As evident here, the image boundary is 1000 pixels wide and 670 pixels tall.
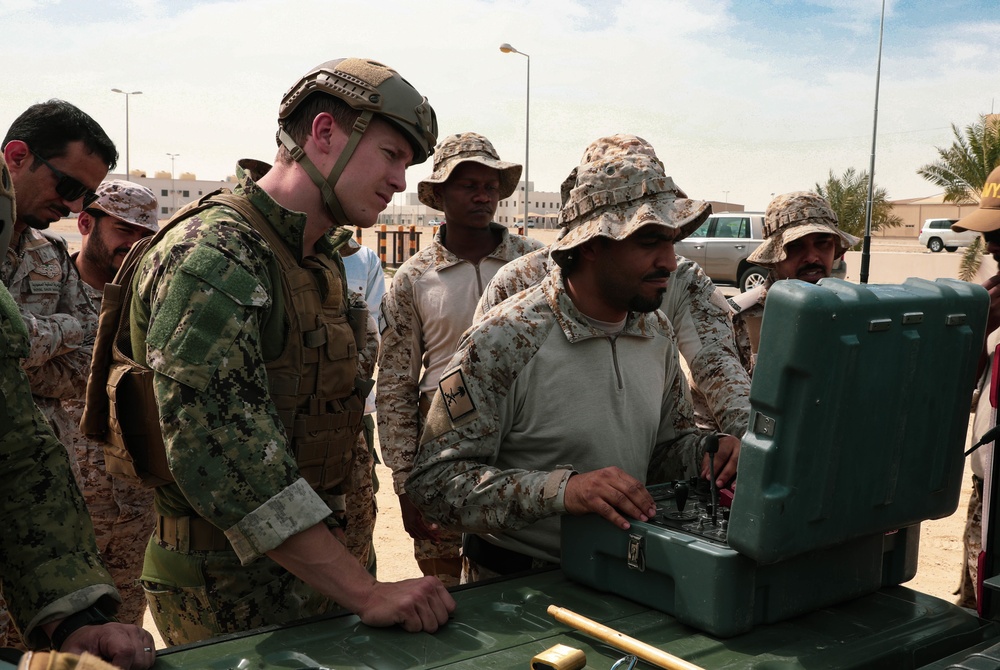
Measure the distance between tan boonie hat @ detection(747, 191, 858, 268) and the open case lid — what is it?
249 cm

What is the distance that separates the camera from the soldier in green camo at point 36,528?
176 centimetres

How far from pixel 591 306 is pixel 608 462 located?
1.38 ft

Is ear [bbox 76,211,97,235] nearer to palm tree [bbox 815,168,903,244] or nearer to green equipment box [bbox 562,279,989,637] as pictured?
A: green equipment box [bbox 562,279,989,637]

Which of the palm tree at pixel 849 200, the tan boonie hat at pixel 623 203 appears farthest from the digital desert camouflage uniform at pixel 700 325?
the palm tree at pixel 849 200

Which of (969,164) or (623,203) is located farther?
(969,164)

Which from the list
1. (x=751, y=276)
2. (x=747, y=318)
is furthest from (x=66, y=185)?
(x=751, y=276)

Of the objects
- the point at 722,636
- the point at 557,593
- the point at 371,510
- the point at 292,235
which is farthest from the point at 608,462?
the point at 371,510

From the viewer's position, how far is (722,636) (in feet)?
5.88

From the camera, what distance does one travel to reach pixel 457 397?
2.31 metres

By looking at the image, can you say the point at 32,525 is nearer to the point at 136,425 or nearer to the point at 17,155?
the point at 136,425

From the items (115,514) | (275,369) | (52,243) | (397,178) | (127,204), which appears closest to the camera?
(275,369)

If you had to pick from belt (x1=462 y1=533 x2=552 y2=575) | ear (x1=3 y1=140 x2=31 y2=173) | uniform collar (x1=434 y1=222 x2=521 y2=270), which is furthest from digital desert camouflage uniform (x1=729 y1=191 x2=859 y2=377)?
ear (x1=3 y1=140 x2=31 y2=173)

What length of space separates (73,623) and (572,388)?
1.25m

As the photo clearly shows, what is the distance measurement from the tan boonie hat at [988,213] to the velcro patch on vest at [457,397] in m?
2.44
